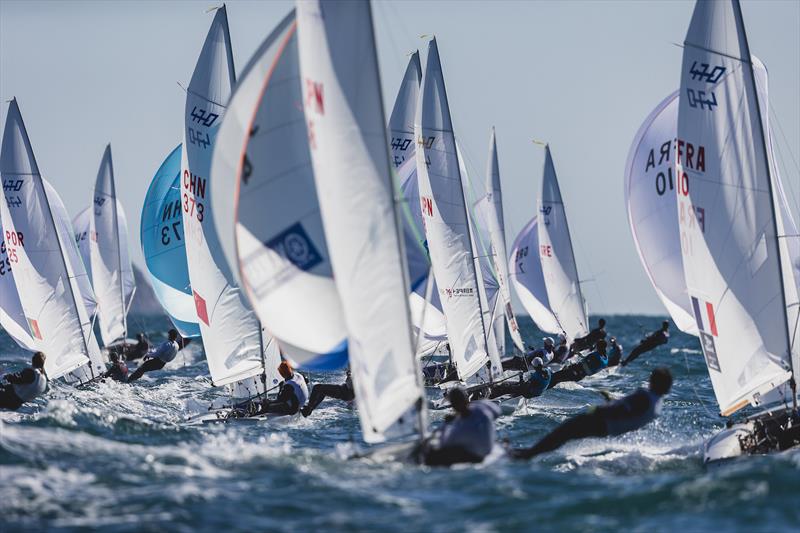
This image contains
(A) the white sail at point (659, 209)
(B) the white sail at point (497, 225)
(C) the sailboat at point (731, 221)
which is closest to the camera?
(C) the sailboat at point (731, 221)

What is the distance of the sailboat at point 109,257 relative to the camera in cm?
3078

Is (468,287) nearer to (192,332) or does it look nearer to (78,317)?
(192,332)

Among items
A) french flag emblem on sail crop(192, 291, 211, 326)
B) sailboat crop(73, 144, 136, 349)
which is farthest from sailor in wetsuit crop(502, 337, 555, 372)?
sailboat crop(73, 144, 136, 349)

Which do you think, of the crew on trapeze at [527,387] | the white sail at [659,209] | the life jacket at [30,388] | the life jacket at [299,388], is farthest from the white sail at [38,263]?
the white sail at [659,209]

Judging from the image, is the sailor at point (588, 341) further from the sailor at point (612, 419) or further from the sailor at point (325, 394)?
the sailor at point (612, 419)

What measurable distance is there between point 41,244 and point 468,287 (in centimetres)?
705

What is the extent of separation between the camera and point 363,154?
415 inches

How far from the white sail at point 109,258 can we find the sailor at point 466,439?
20.9m

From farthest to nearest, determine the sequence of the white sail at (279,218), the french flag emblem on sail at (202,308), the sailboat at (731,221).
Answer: the french flag emblem on sail at (202,308) < the sailboat at (731,221) < the white sail at (279,218)

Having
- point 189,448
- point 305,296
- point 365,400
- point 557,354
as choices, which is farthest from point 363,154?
point 557,354

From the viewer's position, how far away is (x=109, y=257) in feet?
103

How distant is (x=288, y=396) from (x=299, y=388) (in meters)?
0.18

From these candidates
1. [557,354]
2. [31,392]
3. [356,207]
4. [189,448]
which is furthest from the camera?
[557,354]

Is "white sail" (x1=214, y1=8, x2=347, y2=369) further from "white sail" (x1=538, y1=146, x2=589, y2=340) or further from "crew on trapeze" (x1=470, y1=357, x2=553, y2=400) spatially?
"white sail" (x1=538, y1=146, x2=589, y2=340)
